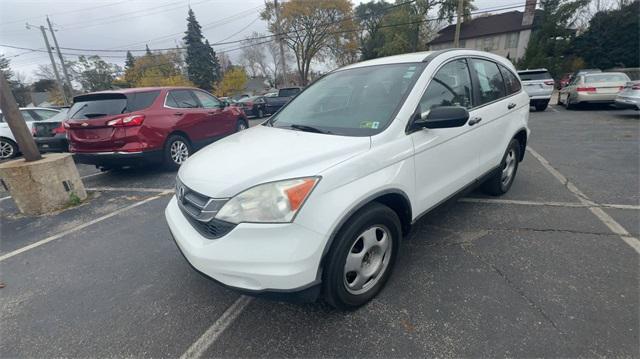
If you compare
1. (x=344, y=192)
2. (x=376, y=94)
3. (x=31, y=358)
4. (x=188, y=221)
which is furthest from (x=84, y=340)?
(x=376, y=94)

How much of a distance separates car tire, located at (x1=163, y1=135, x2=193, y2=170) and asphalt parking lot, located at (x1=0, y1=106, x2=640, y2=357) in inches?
79.4

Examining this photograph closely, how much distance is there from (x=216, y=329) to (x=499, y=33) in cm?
5250

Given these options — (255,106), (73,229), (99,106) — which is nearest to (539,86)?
(99,106)

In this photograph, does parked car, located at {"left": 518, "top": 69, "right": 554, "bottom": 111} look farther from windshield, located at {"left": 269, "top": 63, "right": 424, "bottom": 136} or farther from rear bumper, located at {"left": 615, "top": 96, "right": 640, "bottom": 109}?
windshield, located at {"left": 269, "top": 63, "right": 424, "bottom": 136}

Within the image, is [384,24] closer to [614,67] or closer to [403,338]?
[614,67]

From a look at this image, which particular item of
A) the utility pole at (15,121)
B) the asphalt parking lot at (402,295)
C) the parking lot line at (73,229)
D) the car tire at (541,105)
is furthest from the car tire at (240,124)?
the car tire at (541,105)

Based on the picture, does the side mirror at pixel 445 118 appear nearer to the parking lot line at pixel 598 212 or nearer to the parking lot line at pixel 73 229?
the parking lot line at pixel 598 212

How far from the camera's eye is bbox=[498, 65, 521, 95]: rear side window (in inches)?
144

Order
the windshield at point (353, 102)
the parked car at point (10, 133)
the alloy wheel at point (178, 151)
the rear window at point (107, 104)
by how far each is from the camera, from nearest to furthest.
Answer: the windshield at point (353, 102), the rear window at point (107, 104), the alloy wheel at point (178, 151), the parked car at point (10, 133)

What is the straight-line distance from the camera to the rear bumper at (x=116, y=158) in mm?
5232

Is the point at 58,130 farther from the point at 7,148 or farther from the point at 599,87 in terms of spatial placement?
the point at 599,87

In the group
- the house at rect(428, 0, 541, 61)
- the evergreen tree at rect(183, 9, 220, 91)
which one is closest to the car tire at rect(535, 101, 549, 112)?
the house at rect(428, 0, 541, 61)

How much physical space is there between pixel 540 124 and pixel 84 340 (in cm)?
1157

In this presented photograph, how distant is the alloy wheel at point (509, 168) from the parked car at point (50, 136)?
8958mm
